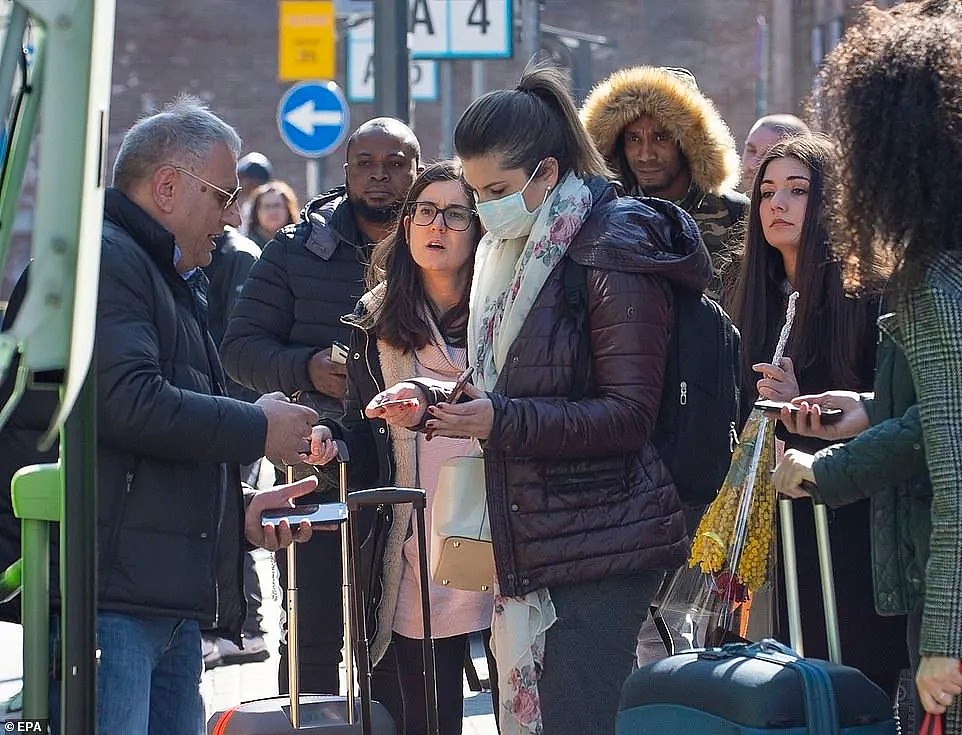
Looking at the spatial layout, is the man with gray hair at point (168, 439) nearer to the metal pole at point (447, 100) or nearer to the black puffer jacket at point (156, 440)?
the black puffer jacket at point (156, 440)

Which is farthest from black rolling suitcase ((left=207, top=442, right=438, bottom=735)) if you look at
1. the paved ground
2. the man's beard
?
the paved ground

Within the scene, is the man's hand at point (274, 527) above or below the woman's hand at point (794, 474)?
below

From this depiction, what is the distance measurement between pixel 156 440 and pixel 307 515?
534 millimetres

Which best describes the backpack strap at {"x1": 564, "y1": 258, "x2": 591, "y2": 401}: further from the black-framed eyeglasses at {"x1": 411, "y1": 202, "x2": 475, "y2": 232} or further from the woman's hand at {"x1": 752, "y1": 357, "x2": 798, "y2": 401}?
the black-framed eyeglasses at {"x1": 411, "y1": 202, "x2": 475, "y2": 232}

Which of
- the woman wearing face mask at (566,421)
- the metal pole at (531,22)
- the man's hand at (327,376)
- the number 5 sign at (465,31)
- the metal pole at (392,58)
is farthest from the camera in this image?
the metal pole at (531,22)

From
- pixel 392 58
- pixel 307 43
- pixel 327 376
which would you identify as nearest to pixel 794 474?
pixel 327 376

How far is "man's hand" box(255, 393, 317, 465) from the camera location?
380 cm

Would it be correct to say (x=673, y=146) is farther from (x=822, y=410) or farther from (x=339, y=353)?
(x=822, y=410)

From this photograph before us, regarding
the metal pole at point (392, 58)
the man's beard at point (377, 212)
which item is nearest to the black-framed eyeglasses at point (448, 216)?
the man's beard at point (377, 212)

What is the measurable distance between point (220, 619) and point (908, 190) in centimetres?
177

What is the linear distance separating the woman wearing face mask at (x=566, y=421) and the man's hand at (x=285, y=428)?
28 centimetres

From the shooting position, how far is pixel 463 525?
13.0ft

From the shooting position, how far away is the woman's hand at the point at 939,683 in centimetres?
298

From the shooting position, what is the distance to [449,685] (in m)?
4.65
